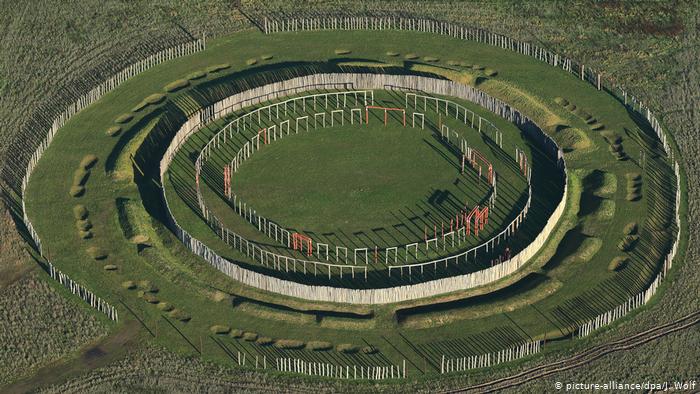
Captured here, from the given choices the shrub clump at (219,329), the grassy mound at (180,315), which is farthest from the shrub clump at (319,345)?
the grassy mound at (180,315)

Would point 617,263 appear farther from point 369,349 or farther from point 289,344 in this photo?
point 289,344

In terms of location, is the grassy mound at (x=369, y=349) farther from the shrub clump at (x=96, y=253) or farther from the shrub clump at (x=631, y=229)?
the shrub clump at (x=631, y=229)

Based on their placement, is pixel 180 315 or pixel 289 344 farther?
pixel 180 315

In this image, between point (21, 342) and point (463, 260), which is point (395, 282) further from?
point (21, 342)

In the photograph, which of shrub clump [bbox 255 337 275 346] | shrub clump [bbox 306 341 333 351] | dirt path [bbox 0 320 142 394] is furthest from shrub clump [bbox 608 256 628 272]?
dirt path [bbox 0 320 142 394]

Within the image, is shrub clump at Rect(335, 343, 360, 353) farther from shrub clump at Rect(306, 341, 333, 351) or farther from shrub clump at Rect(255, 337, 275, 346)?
shrub clump at Rect(255, 337, 275, 346)

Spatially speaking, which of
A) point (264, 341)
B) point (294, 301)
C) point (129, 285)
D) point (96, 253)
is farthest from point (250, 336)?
point (96, 253)

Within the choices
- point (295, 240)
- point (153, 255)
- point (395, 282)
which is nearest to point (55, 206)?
point (153, 255)
